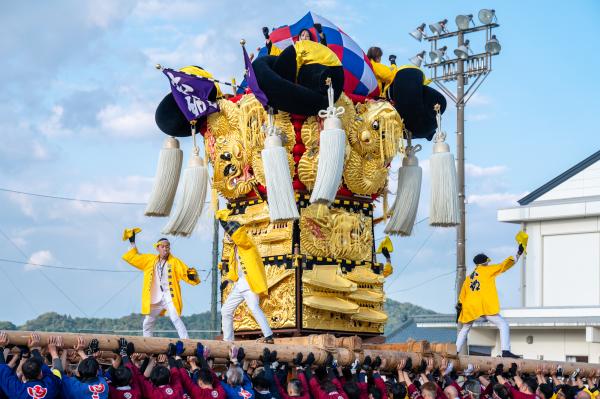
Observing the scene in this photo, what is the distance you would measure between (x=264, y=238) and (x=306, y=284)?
0.89 meters

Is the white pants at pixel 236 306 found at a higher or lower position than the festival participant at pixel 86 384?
higher

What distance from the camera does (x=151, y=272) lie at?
14961 millimetres

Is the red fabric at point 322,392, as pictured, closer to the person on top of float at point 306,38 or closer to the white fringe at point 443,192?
the white fringe at point 443,192

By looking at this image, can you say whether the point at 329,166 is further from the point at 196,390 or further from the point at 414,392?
the point at 196,390

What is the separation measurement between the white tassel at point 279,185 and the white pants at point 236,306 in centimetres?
99

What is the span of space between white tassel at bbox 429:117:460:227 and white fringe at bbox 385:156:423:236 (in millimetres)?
413

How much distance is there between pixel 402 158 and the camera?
1688cm

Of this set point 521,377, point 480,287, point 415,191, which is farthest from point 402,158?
point 521,377

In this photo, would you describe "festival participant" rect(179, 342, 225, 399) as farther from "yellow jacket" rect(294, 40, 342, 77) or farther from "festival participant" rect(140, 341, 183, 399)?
"yellow jacket" rect(294, 40, 342, 77)

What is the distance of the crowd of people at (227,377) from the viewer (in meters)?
10.2

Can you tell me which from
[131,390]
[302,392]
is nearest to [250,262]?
[302,392]

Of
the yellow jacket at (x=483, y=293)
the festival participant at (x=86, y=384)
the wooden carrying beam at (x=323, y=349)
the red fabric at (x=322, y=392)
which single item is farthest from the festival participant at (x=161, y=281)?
the festival participant at (x=86, y=384)

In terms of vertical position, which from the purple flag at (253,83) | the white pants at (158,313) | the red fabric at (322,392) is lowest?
the red fabric at (322,392)

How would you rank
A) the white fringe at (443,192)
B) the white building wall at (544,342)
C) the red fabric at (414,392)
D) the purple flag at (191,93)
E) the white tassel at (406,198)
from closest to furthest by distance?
the red fabric at (414,392) → the purple flag at (191,93) → the white fringe at (443,192) → the white tassel at (406,198) → the white building wall at (544,342)
